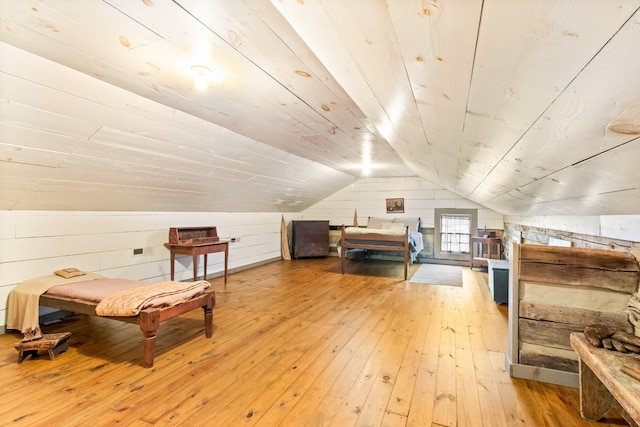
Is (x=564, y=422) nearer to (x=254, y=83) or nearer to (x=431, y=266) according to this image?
(x=254, y=83)

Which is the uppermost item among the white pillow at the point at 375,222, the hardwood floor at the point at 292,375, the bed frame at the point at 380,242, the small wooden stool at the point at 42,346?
the white pillow at the point at 375,222

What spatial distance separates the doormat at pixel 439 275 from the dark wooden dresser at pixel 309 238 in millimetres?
2271

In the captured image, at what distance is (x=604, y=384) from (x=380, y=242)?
414 centimetres

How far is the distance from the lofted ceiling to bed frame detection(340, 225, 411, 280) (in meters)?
2.33

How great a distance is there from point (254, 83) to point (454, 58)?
4.73 feet

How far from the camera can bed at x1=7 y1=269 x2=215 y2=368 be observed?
225cm

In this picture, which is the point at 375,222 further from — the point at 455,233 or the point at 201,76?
the point at 201,76

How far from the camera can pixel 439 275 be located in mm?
5465

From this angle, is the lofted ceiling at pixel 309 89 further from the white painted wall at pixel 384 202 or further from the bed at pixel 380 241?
the white painted wall at pixel 384 202

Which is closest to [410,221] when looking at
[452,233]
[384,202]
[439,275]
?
[384,202]

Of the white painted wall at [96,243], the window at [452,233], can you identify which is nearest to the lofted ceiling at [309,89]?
the white painted wall at [96,243]

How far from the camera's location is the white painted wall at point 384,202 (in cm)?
658

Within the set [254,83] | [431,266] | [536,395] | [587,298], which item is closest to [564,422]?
[536,395]

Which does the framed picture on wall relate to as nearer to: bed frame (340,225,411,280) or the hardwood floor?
bed frame (340,225,411,280)
